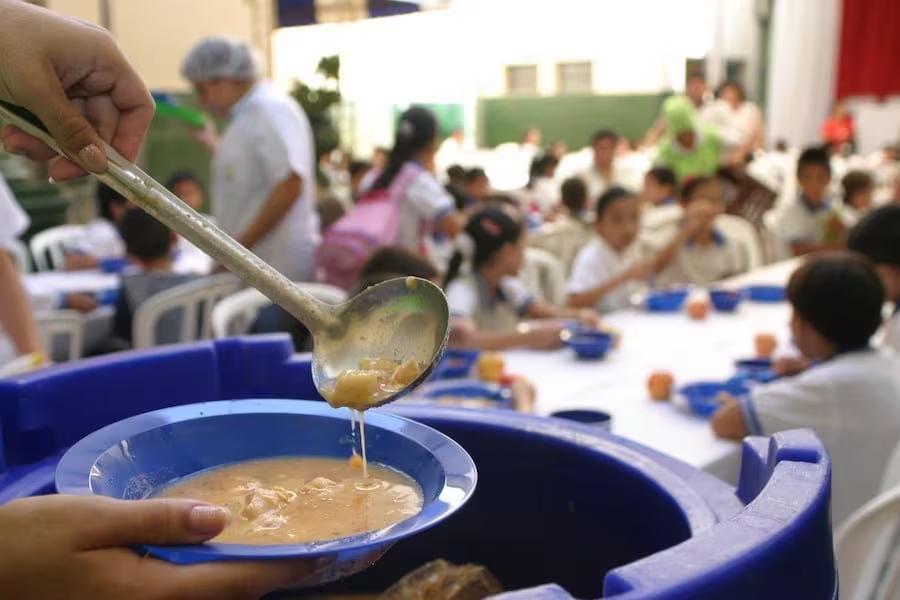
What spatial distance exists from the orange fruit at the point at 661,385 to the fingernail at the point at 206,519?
5.63 ft

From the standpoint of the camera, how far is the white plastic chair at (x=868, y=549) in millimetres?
1420

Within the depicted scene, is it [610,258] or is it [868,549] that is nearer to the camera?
[868,549]

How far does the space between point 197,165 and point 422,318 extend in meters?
7.40

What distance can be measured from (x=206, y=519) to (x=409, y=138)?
10.5ft

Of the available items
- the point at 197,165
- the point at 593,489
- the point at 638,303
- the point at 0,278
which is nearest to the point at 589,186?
the point at 638,303

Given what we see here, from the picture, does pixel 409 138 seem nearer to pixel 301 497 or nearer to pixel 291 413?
pixel 291 413

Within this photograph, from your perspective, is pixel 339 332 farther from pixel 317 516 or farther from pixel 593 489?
pixel 593 489

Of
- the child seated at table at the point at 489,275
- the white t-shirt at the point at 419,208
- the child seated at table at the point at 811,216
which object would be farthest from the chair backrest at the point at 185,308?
the child seated at table at the point at 811,216

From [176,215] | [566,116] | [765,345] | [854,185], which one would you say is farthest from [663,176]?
[566,116]

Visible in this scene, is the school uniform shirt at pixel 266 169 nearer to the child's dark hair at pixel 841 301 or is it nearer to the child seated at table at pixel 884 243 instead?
the child's dark hair at pixel 841 301

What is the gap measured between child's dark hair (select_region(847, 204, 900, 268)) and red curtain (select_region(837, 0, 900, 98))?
10.6 metres

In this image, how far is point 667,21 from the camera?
468 inches

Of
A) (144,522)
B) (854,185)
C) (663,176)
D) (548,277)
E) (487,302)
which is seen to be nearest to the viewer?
(144,522)

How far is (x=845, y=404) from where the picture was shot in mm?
1942
